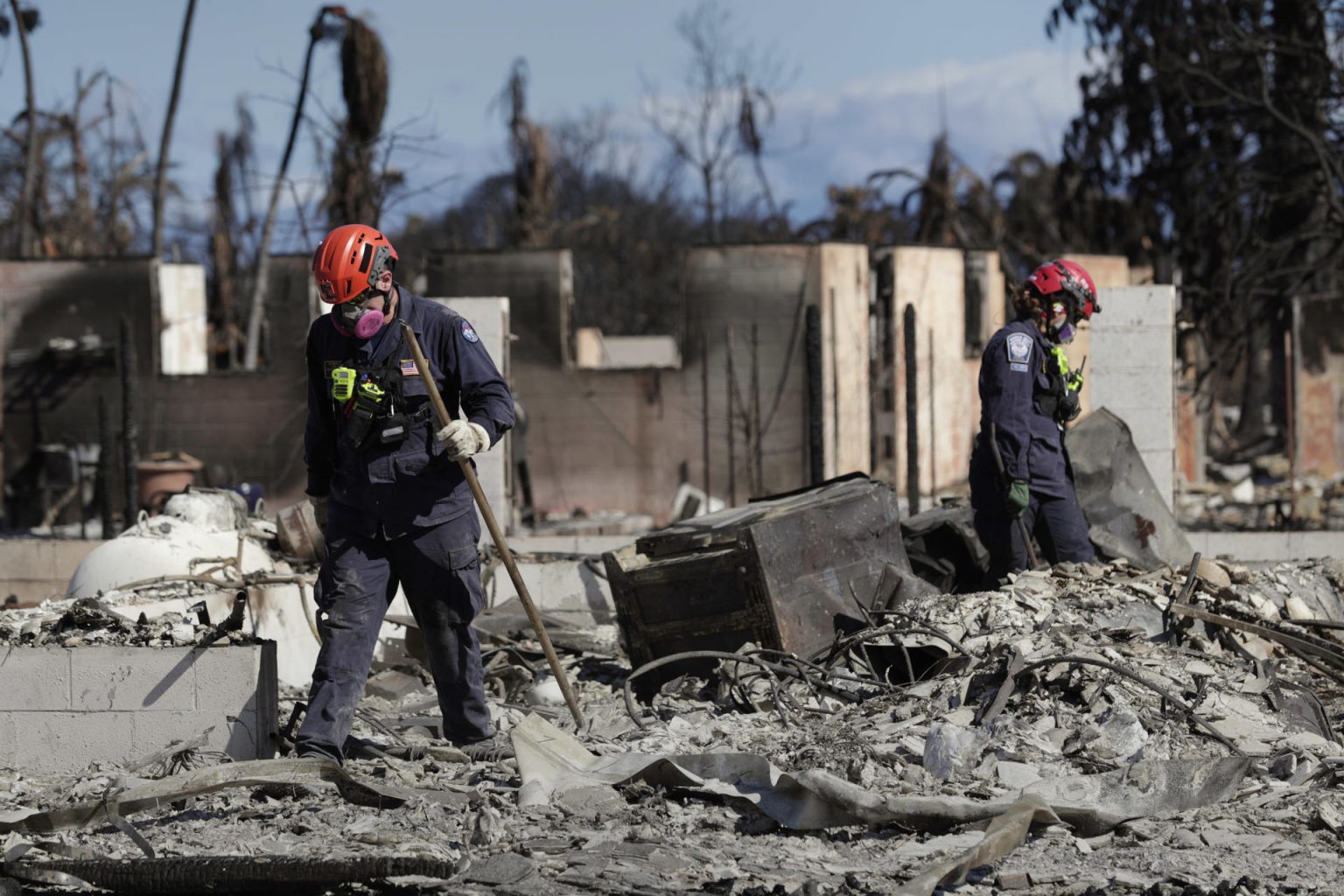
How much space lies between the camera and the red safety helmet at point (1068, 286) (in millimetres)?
7082

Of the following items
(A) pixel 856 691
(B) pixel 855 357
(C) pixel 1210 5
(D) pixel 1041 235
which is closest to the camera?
(A) pixel 856 691

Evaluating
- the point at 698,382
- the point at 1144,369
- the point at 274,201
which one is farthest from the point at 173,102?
the point at 1144,369

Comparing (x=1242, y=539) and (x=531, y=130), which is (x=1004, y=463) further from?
(x=531, y=130)

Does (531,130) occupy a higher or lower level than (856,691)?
higher

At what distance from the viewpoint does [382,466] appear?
507 cm

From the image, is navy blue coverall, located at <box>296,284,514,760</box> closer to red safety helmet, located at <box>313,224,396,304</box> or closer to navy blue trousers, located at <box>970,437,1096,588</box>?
red safety helmet, located at <box>313,224,396,304</box>

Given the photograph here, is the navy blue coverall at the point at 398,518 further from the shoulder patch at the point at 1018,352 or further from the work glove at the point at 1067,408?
the work glove at the point at 1067,408

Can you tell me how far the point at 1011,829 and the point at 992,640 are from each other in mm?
1889

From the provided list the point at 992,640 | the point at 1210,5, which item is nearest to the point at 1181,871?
the point at 992,640

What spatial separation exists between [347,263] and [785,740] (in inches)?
86.3

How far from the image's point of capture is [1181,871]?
159 inches

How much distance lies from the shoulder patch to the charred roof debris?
0.84m

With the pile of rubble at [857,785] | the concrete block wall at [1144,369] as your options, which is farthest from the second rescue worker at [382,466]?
the concrete block wall at [1144,369]

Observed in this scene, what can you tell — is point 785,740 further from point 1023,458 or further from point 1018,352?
point 1018,352
